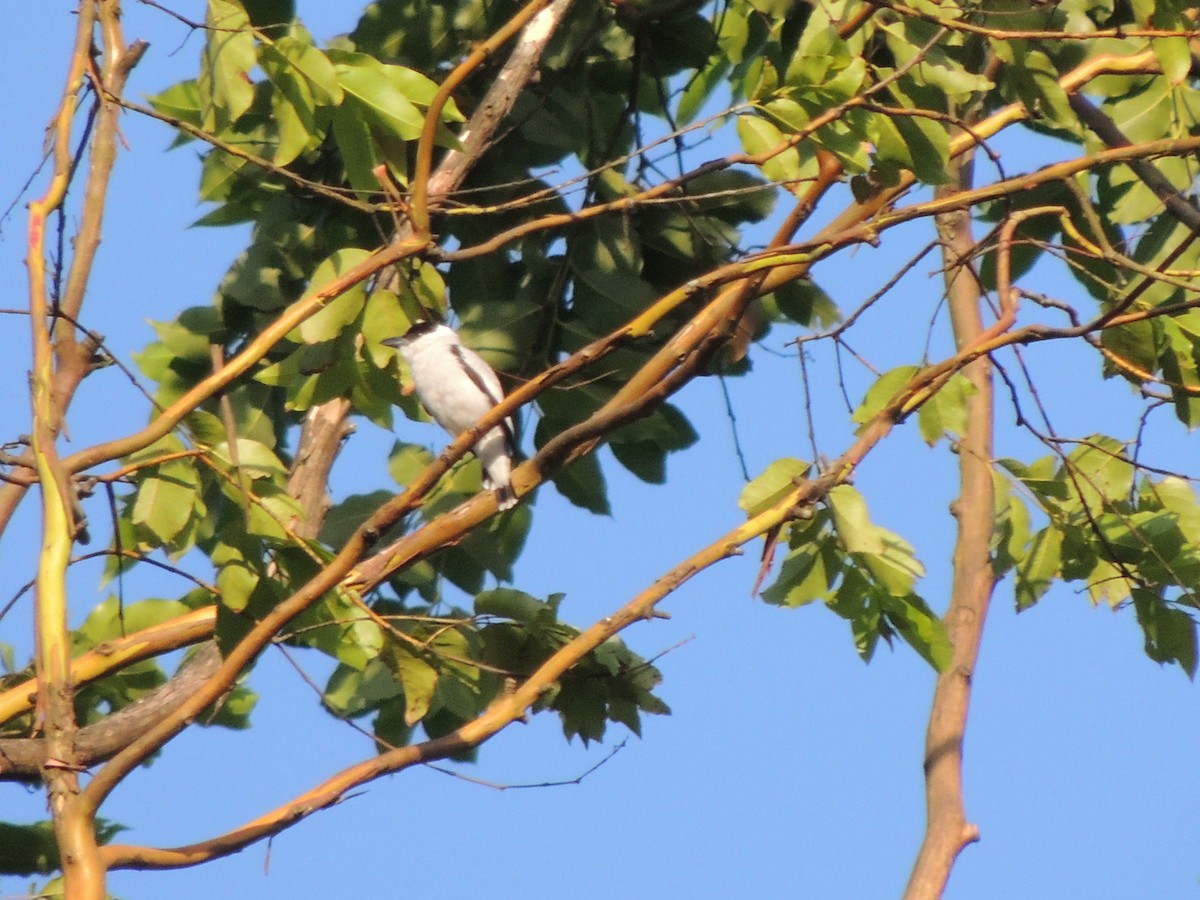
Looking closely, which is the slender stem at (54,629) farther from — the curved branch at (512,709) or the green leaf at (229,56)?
the green leaf at (229,56)

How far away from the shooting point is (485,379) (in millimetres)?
5484

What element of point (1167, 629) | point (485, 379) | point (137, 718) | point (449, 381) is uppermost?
point (449, 381)

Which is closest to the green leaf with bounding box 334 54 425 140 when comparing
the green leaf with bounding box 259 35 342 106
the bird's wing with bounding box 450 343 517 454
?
the green leaf with bounding box 259 35 342 106

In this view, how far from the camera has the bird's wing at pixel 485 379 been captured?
502 cm

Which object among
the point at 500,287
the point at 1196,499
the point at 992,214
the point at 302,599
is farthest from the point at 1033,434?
the point at 500,287

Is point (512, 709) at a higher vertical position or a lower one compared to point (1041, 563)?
lower

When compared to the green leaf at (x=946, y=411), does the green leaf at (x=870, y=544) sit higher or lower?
lower

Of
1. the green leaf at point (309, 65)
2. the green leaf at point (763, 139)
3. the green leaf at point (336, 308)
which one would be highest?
the green leaf at point (309, 65)

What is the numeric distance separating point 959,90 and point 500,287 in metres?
2.06

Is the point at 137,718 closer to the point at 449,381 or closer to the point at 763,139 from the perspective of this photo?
the point at 763,139

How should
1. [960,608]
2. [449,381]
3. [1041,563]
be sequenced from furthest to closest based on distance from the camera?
[449,381] < [960,608] < [1041,563]

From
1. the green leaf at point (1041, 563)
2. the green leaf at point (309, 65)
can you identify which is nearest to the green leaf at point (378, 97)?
the green leaf at point (309, 65)

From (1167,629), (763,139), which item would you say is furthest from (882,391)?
(1167,629)

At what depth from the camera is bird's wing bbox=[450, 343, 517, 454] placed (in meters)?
5.02
